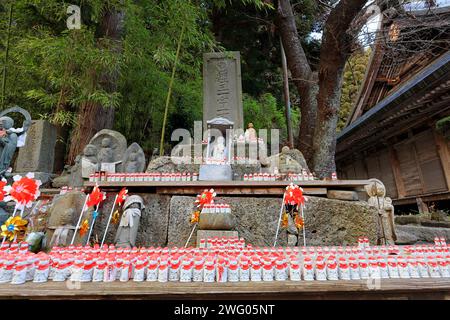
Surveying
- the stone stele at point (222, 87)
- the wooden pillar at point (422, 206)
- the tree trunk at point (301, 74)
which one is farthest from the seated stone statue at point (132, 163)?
the wooden pillar at point (422, 206)

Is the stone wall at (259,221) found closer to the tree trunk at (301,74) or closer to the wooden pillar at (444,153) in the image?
the tree trunk at (301,74)

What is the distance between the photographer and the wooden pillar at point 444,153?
6.23m

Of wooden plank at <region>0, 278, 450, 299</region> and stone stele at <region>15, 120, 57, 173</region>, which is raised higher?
stone stele at <region>15, 120, 57, 173</region>

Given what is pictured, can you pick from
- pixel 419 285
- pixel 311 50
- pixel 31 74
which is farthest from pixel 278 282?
pixel 311 50

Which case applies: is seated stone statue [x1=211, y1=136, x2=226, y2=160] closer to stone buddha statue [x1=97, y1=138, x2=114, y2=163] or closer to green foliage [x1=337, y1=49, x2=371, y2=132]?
stone buddha statue [x1=97, y1=138, x2=114, y2=163]

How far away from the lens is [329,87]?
6.23 meters

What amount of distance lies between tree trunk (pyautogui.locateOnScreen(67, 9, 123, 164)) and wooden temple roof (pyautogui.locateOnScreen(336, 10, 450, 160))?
6426 mm

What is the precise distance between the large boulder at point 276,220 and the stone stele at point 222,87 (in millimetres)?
3520

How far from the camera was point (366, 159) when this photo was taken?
9680 mm

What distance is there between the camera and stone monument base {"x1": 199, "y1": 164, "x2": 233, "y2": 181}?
4.28 m

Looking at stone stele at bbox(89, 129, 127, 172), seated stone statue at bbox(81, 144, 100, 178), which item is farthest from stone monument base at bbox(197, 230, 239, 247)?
seated stone statue at bbox(81, 144, 100, 178)

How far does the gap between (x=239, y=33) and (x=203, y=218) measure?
8.82 meters

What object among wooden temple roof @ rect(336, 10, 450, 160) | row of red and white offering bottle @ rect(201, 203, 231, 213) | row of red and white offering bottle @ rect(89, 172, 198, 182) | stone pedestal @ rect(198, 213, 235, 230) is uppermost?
wooden temple roof @ rect(336, 10, 450, 160)

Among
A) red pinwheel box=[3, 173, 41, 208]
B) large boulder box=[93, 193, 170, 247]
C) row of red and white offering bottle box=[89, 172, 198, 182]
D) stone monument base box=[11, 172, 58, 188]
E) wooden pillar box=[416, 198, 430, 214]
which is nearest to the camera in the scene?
red pinwheel box=[3, 173, 41, 208]
